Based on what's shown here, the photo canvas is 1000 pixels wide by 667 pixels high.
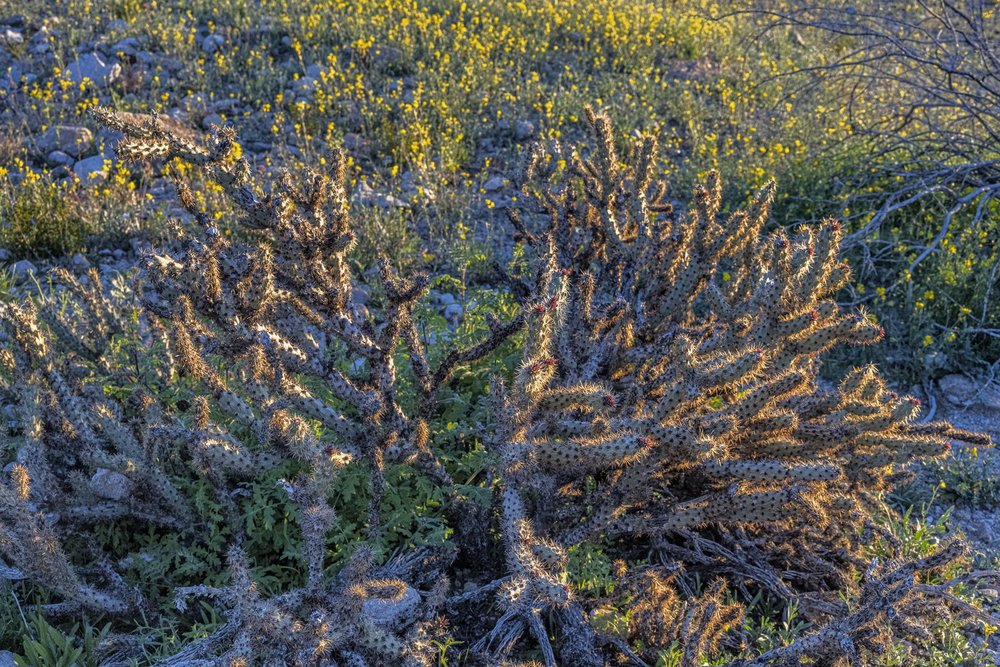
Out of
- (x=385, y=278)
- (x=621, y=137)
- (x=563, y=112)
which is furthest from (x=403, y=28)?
(x=385, y=278)

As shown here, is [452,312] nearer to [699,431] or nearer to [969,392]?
[699,431]

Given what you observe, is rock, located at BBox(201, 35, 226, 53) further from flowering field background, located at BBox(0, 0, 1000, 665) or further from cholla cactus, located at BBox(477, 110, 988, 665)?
cholla cactus, located at BBox(477, 110, 988, 665)

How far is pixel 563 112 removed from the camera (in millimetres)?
8297

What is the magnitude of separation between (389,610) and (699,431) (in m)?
A: 1.35

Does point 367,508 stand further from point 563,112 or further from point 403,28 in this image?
point 403,28

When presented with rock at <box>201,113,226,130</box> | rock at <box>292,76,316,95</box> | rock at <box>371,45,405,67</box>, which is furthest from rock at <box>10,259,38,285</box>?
rock at <box>371,45,405,67</box>

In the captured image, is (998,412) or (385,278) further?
(998,412)

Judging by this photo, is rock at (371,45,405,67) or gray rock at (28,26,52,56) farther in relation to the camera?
rock at (371,45,405,67)

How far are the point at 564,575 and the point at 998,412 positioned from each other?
3453mm

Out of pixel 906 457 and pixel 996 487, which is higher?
pixel 906 457

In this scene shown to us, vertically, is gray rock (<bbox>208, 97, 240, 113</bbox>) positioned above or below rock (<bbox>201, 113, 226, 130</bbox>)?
above

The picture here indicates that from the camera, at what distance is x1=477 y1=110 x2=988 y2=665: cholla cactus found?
10.0ft

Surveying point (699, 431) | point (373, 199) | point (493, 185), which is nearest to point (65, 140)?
point (373, 199)

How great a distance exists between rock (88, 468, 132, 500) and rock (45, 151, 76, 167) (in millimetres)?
4996
